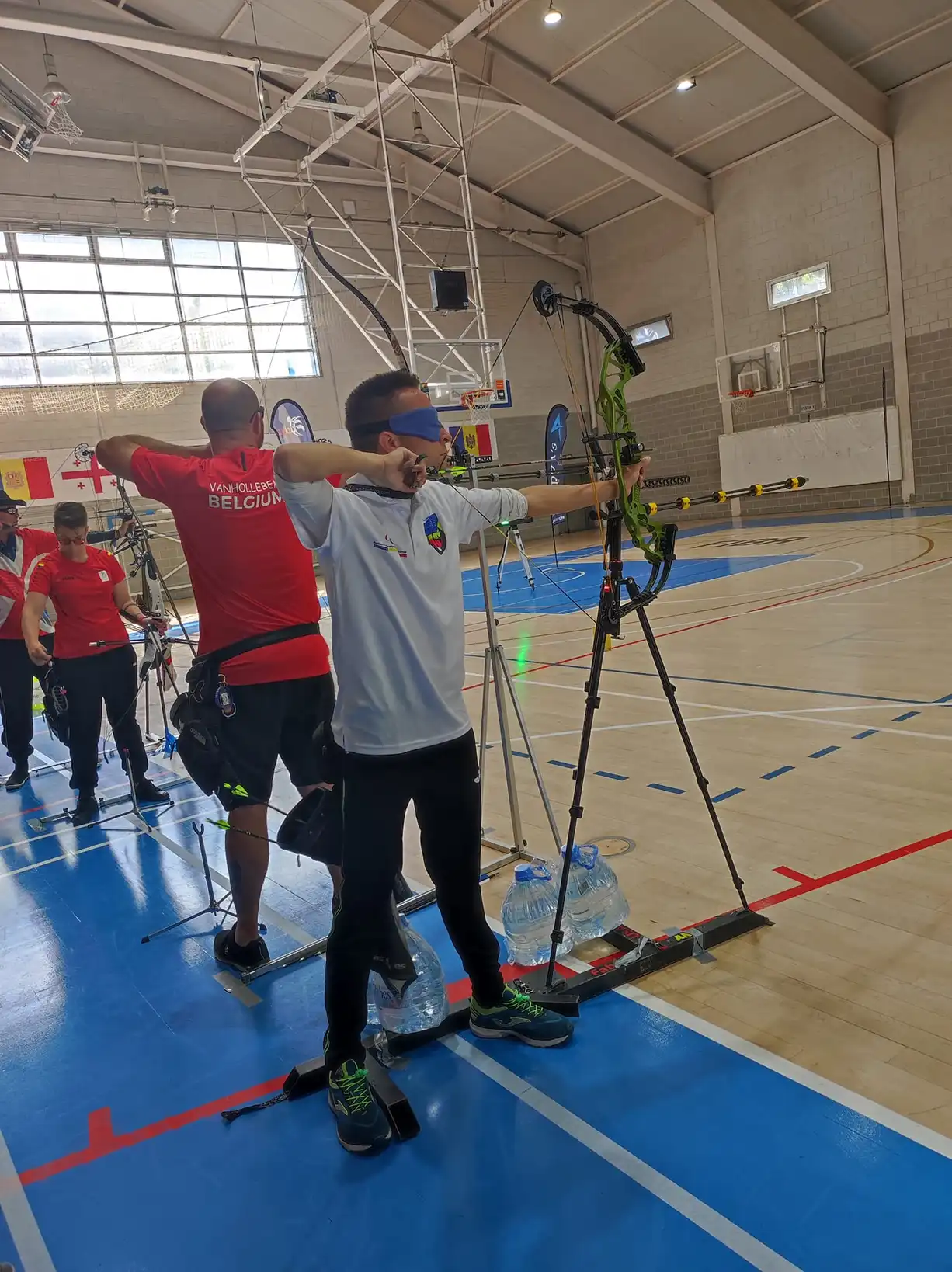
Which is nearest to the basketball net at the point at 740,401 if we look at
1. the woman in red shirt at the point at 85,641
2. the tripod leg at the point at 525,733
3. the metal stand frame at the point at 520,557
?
the metal stand frame at the point at 520,557

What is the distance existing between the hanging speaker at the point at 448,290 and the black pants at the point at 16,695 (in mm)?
9576

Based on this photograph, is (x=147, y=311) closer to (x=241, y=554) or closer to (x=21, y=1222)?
(x=241, y=554)

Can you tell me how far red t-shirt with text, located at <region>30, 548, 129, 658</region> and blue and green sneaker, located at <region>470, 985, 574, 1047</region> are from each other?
3.34 metres

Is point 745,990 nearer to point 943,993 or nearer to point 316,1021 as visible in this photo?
point 943,993

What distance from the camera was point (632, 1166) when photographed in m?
1.92

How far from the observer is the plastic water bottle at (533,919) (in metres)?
2.85

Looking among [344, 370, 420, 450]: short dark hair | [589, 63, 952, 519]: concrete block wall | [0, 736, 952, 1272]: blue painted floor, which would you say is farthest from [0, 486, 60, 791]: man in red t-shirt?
[589, 63, 952, 519]: concrete block wall

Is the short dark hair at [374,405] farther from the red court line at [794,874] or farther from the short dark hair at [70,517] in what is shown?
the short dark hair at [70,517]

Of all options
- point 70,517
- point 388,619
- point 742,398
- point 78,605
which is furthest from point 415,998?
point 742,398

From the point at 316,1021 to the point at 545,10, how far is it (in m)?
15.6

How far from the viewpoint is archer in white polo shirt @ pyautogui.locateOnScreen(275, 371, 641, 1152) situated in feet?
6.69

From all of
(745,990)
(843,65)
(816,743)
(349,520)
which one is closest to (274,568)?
(349,520)

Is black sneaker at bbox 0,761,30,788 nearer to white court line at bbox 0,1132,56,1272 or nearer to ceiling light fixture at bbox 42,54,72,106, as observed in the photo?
white court line at bbox 0,1132,56,1272

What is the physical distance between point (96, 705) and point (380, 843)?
3.44 metres
